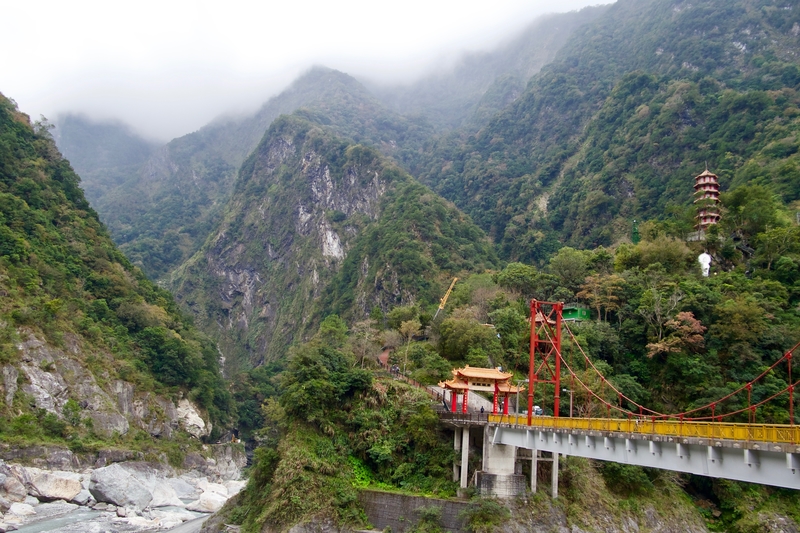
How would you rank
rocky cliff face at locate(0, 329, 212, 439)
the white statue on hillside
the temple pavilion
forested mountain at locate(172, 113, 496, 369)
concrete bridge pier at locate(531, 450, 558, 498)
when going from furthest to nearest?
forested mountain at locate(172, 113, 496, 369)
the white statue on hillside
rocky cliff face at locate(0, 329, 212, 439)
the temple pavilion
concrete bridge pier at locate(531, 450, 558, 498)

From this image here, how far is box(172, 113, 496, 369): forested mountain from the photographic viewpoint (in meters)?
80.7

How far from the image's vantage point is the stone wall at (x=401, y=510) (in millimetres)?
26797

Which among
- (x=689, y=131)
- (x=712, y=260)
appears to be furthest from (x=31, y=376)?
(x=689, y=131)

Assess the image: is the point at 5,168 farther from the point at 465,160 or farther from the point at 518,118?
the point at 518,118

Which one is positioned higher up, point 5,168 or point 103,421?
point 5,168

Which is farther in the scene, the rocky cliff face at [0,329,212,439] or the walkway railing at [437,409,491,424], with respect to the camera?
the rocky cliff face at [0,329,212,439]

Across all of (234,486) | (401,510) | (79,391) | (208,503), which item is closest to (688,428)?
(401,510)

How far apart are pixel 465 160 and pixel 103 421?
95711mm

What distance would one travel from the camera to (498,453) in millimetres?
28109

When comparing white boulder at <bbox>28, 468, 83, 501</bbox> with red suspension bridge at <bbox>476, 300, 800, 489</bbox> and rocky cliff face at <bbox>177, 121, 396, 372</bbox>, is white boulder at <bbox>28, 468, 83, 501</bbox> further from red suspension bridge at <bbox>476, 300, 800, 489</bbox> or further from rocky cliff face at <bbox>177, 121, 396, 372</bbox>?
rocky cliff face at <bbox>177, 121, 396, 372</bbox>

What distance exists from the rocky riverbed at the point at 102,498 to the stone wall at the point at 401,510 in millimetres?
17585

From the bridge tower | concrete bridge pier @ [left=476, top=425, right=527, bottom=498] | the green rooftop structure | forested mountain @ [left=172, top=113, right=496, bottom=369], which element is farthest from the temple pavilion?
forested mountain @ [left=172, top=113, right=496, bottom=369]

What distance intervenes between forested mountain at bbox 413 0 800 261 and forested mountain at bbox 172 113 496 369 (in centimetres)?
1543

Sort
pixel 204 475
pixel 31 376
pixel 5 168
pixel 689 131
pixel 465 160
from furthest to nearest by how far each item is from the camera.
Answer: pixel 465 160 < pixel 689 131 < pixel 5 168 < pixel 204 475 < pixel 31 376
